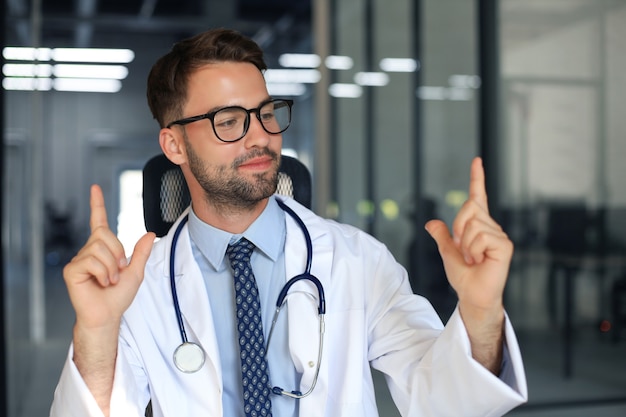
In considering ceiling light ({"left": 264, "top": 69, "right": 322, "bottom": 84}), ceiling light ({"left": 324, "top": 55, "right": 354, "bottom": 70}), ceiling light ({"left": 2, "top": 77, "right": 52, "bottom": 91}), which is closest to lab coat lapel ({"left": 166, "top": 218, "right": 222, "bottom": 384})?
ceiling light ({"left": 2, "top": 77, "right": 52, "bottom": 91})

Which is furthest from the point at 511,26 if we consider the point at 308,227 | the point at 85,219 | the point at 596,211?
the point at 85,219

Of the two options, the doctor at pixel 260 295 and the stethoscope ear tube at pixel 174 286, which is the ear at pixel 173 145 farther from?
the stethoscope ear tube at pixel 174 286

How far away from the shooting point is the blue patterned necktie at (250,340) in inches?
56.5

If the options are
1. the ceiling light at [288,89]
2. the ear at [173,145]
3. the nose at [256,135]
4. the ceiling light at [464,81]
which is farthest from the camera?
the ceiling light at [288,89]

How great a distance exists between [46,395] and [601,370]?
125 inches

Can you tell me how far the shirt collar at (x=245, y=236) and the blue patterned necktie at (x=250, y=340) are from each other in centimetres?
3

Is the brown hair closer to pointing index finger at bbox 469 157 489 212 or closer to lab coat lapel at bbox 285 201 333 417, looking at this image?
lab coat lapel at bbox 285 201 333 417

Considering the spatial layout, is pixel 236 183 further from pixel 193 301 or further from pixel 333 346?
pixel 333 346

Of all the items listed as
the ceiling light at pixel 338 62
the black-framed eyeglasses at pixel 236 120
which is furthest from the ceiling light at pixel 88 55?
the black-framed eyeglasses at pixel 236 120

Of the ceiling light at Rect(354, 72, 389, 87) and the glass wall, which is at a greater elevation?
the ceiling light at Rect(354, 72, 389, 87)

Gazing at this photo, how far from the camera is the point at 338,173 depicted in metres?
5.82

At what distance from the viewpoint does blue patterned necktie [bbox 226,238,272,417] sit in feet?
4.71

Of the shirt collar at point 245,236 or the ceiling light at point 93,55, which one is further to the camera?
the ceiling light at point 93,55

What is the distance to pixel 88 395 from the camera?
1.29m
